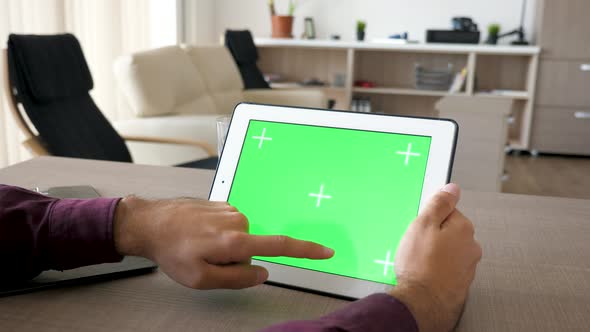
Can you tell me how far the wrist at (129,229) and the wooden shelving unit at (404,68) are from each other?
14.0 feet

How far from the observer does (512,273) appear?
2.43 feet

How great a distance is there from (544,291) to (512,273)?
0.18 feet

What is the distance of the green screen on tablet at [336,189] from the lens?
0.67 m

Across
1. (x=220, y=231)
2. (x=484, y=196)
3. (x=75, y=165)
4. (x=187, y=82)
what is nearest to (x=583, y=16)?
(x=187, y=82)

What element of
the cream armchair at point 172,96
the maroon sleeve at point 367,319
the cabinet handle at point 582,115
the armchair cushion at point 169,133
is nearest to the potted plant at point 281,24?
the cream armchair at point 172,96

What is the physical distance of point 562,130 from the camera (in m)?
4.58

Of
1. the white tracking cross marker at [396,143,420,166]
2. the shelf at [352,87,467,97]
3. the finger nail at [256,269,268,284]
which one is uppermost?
the white tracking cross marker at [396,143,420,166]

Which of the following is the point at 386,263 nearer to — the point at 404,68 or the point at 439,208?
the point at 439,208

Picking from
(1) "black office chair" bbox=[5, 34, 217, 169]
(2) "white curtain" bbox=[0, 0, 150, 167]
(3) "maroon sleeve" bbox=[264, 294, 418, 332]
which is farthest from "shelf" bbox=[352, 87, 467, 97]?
(3) "maroon sleeve" bbox=[264, 294, 418, 332]

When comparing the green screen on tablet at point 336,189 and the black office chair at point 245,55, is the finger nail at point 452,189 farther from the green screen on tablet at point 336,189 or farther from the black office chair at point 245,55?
the black office chair at point 245,55

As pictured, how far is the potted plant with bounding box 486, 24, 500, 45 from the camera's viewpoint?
464cm

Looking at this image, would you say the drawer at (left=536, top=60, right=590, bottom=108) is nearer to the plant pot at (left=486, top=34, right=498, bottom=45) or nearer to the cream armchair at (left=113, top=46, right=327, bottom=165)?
the plant pot at (left=486, top=34, right=498, bottom=45)

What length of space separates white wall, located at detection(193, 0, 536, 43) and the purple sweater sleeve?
14.4ft

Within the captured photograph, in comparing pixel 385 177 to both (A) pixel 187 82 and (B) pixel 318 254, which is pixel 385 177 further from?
(A) pixel 187 82
